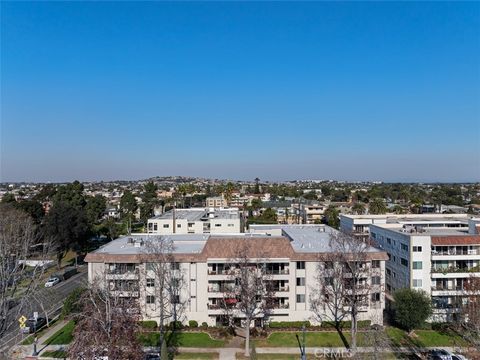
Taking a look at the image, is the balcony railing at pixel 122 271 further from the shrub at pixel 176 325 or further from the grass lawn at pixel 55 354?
the grass lawn at pixel 55 354

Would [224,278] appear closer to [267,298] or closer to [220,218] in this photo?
[267,298]

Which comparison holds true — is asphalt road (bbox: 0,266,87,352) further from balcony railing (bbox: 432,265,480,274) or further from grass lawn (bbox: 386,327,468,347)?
balcony railing (bbox: 432,265,480,274)

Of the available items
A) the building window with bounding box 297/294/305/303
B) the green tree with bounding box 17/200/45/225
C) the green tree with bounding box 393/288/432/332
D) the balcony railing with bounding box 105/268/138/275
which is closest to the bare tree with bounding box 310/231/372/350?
the building window with bounding box 297/294/305/303

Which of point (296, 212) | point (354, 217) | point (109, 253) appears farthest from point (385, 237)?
point (296, 212)

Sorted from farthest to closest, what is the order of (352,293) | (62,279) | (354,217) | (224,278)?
(354,217)
(62,279)
(224,278)
(352,293)

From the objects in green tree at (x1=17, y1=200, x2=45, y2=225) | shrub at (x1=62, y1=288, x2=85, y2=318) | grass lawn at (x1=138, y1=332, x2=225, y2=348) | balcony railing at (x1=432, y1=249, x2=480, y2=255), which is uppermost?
green tree at (x1=17, y1=200, x2=45, y2=225)

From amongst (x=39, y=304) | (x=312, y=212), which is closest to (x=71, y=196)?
(x=39, y=304)
